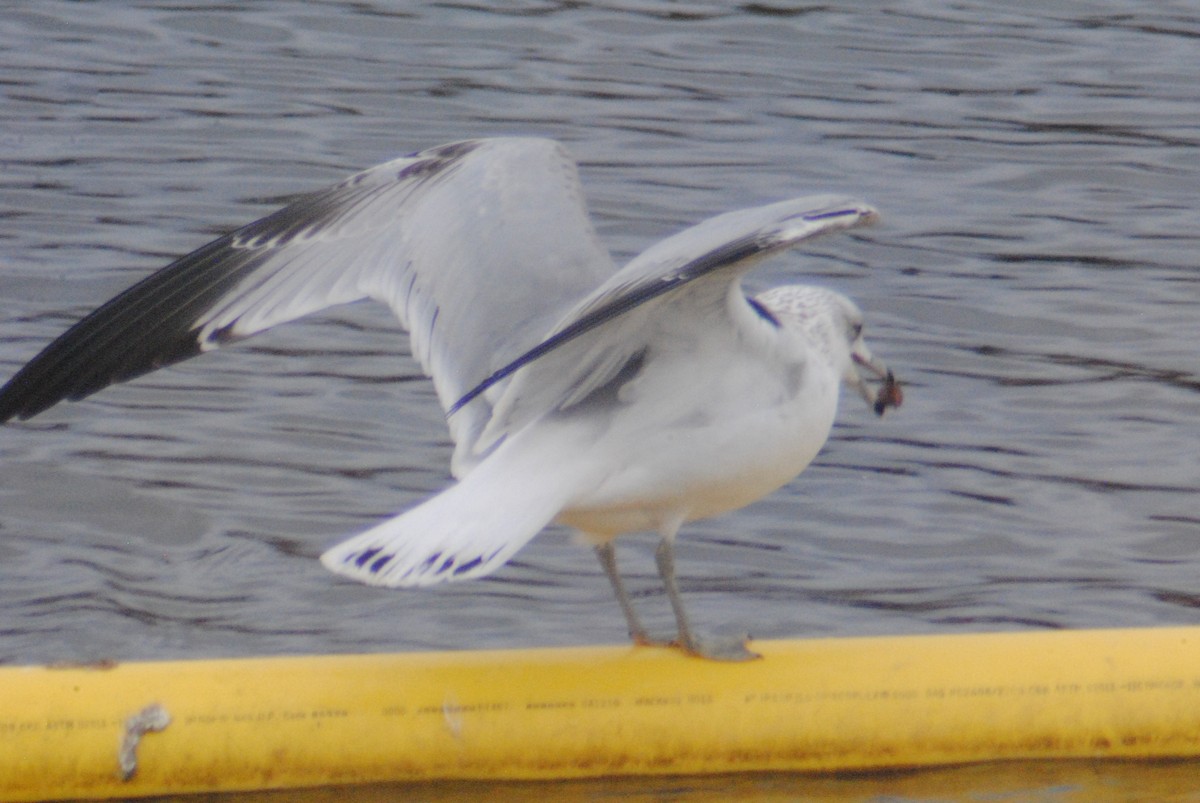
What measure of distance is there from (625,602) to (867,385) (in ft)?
2.76

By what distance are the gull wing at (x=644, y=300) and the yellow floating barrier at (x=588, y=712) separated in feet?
1.74

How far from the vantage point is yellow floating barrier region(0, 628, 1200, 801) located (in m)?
4.31

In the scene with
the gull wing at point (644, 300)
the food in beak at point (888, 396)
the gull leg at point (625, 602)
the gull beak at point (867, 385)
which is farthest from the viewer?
the food in beak at point (888, 396)

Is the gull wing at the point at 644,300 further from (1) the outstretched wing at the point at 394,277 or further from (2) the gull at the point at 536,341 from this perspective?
(1) the outstretched wing at the point at 394,277

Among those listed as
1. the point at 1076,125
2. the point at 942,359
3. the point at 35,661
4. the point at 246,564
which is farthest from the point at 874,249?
the point at 35,661

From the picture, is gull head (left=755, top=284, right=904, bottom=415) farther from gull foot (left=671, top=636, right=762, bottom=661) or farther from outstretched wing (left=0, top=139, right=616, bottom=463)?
gull foot (left=671, top=636, right=762, bottom=661)

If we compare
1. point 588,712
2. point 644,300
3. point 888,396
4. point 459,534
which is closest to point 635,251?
point 888,396

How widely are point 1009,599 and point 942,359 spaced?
1934 millimetres

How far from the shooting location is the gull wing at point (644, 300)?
155 inches

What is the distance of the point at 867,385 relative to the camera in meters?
5.16

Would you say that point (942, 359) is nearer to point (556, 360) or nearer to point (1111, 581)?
point (1111, 581)

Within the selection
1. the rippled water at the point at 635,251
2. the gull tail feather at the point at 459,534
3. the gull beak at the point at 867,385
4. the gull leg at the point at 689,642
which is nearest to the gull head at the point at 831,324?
the gull beak at the point at 867,385

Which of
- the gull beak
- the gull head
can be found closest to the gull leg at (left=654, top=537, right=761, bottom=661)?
the gull head

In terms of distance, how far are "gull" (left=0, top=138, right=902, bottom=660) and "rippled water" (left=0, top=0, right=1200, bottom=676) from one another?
3.62 feet
